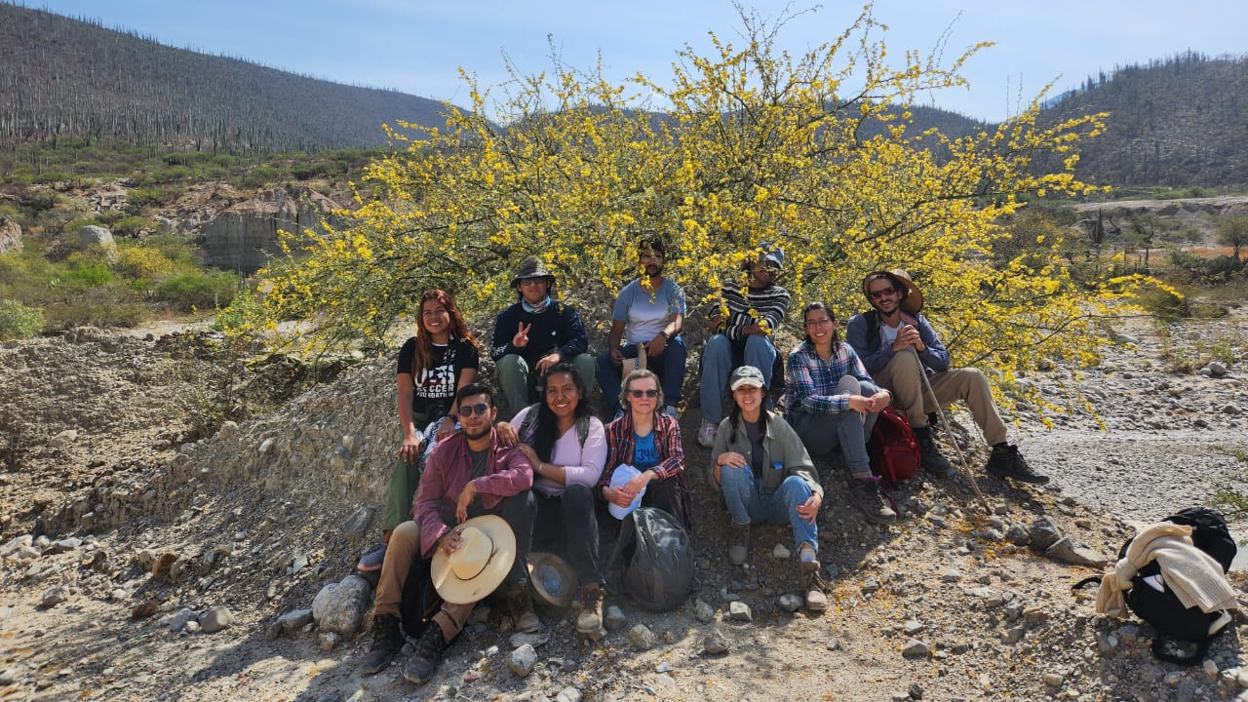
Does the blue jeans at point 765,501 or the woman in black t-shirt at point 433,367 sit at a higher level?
the woman in black t-shirt at point 433,367

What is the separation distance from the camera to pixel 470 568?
3.41m

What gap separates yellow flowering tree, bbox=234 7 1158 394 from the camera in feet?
17.0

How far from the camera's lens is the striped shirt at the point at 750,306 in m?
4.58

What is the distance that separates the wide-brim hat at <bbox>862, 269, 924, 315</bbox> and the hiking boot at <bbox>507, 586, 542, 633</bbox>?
300 centimetres

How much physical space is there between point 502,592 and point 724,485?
1.35 meters

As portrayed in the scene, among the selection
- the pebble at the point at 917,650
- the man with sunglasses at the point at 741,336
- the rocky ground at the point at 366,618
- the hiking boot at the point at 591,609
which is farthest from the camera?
the man with sunglasses at the point at 741,336

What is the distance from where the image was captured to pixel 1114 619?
3096mm

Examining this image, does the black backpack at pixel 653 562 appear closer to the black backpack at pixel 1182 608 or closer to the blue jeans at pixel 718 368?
the blue jeans at pixel 718 368

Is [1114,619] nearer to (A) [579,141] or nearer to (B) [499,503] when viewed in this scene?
(B) [499,503]

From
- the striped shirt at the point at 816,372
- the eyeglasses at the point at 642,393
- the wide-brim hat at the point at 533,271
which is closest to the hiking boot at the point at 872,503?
the striped shirt at the point at 816,372

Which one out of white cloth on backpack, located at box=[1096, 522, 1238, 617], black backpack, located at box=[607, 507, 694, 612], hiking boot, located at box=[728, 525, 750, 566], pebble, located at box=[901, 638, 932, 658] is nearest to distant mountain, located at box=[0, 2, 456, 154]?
hiking boot, located at box=[728, 525, 750, 566]

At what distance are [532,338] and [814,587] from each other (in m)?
2.31

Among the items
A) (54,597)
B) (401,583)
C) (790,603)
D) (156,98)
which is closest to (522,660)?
(401,583)

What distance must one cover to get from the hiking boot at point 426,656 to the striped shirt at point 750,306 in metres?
2.53
